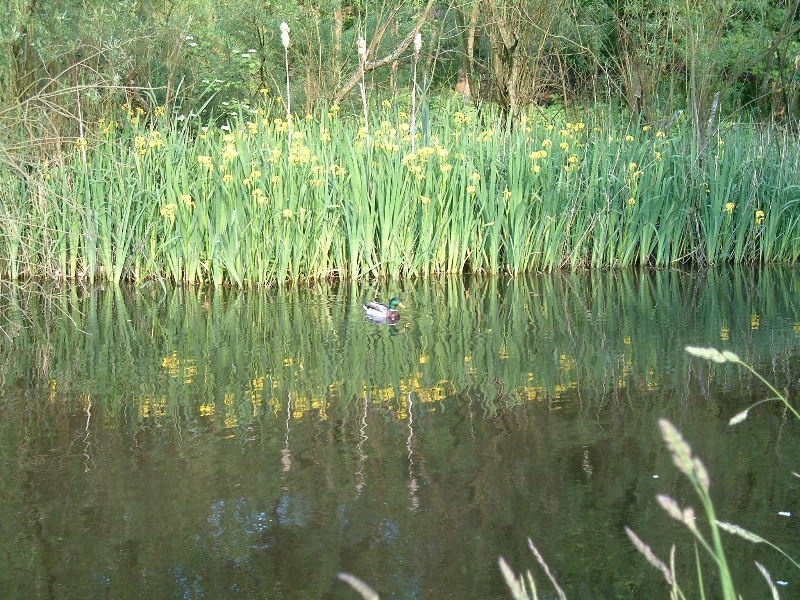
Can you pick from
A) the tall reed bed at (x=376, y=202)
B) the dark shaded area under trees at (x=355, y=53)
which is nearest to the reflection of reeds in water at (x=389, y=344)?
the tall reed bed at (x=376, y=202)

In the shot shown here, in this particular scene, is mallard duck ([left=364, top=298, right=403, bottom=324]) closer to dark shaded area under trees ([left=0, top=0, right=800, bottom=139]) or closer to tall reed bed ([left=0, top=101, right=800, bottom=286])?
tall reed bed ([left=0, top=101, right=800, bottom=286])

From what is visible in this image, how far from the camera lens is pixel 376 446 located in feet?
14.4

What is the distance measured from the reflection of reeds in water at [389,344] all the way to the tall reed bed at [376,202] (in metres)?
0.40

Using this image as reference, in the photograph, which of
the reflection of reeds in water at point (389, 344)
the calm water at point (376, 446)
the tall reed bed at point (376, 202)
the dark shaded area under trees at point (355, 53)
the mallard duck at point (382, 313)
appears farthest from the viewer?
the dark shaded area under trees at point (355, 53)

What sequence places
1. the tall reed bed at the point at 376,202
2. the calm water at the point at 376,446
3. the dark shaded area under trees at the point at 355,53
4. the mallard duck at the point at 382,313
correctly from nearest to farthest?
1. the calm water at the point at 376,446
2. the mallard duck at the point at 382,313
3. the tall reed bed at the point at 376,202
4. the dark shaded area under trees at the point at 355,53

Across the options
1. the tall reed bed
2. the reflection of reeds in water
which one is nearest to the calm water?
the reflection of reeds in water

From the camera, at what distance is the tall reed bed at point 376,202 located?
8477 millimetres

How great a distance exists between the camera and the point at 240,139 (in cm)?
848

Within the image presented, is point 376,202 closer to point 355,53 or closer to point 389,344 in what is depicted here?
point 389,344

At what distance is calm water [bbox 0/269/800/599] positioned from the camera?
328 centimetres

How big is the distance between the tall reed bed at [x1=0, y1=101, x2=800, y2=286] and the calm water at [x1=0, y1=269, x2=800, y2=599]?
1197mm

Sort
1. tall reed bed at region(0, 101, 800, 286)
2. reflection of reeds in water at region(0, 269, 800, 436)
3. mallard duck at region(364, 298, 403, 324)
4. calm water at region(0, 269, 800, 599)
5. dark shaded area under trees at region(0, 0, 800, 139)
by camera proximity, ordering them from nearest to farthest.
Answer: calm water at region(0, 269, 800, 599) → reflection of reeds in water at region(0, 269, 800, 436) → mallard duck at region(364, 298, 403, 324) → tall reed bed at region(0, 101, 800, 286) → dark shaded area under trees at region(0, 0, 800, 139)

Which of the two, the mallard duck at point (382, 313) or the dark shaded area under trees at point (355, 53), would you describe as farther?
the dark shaded area under trees at point (355, 53)

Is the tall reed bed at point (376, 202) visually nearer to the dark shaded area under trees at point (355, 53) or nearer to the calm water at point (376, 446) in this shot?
the dark shaded area under trees at point (355, 53)
